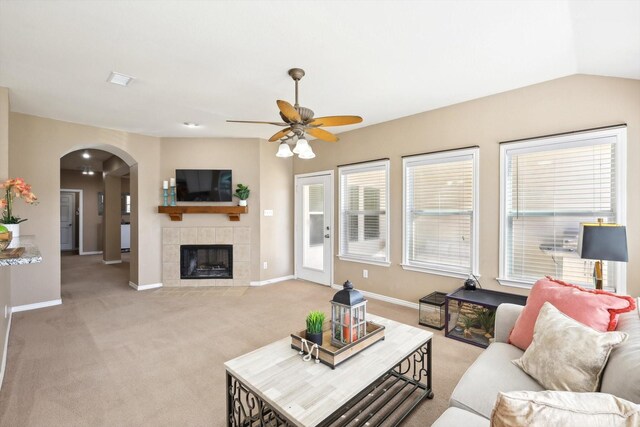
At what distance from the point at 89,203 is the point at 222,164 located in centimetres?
664

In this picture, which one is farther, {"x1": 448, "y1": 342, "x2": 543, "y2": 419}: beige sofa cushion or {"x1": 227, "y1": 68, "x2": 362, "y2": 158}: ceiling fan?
{"x1": 227, "y1": 68, "x2": 362, "y2": 158}: ceiling fan

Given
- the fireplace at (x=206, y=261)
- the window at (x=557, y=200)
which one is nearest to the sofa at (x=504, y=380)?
the window at (x=557, y=200)

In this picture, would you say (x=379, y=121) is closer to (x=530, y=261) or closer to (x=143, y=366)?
(x=530, y=261)

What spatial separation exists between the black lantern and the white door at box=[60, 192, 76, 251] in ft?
34.4

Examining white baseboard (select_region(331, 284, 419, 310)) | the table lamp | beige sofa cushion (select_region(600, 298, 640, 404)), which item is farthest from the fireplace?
beige sofa cushion (select_region(600, 298, 640, 404))

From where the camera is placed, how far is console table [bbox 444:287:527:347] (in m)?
2.98

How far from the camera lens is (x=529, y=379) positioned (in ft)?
5.10

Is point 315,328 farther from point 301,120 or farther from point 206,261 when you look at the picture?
point 206,261

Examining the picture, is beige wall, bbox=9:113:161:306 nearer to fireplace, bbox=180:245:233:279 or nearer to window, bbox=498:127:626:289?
fireplace, bbox=180:245:233:279

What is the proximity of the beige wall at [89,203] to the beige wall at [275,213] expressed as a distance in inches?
271

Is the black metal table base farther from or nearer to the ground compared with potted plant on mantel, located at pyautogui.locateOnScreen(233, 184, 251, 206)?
nearer to the ground

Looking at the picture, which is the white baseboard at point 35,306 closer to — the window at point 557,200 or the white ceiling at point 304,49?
the white ceiling at point 304,49

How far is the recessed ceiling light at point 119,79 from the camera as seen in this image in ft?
9.39

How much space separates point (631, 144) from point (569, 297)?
72.5 inches
